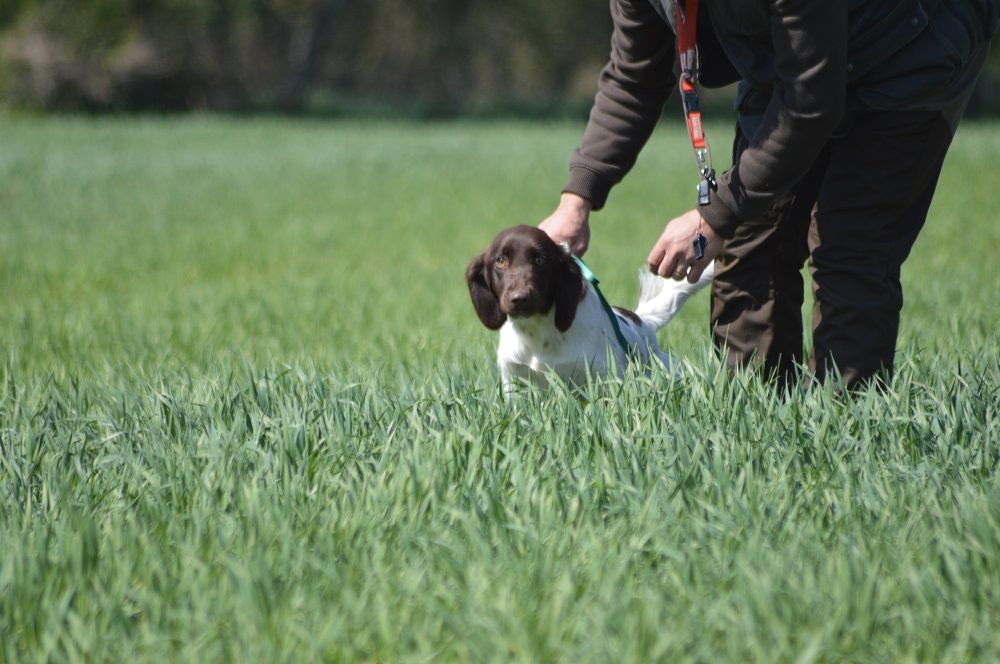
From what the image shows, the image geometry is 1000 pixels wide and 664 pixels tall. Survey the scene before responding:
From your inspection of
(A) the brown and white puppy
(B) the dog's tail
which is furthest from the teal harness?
(B) the dog's tail

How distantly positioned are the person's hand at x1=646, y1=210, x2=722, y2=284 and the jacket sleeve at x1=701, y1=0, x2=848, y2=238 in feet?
0.11

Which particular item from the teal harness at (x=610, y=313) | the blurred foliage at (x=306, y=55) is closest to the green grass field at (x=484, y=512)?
the teal harness at (x=610, y=313)

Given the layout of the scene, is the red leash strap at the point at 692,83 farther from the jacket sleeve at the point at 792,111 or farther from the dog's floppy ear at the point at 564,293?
the dog's floppy ear at the point at 564,293

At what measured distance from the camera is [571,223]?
13.5 ft

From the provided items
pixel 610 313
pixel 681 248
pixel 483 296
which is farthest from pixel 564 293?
pixel 681 248

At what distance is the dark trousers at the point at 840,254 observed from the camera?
3473mm

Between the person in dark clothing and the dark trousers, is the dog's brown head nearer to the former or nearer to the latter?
the person in dark clothing

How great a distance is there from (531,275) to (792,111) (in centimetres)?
122

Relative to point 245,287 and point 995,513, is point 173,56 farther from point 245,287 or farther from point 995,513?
point 995,513

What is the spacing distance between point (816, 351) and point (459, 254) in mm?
6280

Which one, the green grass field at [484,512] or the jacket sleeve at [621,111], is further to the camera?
the jacket sleeve at [621,111]

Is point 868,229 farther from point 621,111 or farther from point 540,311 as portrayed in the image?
point 540,311

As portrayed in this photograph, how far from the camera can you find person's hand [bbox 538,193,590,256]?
13.4 feet

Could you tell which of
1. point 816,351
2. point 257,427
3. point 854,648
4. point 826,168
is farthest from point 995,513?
point 257,427
